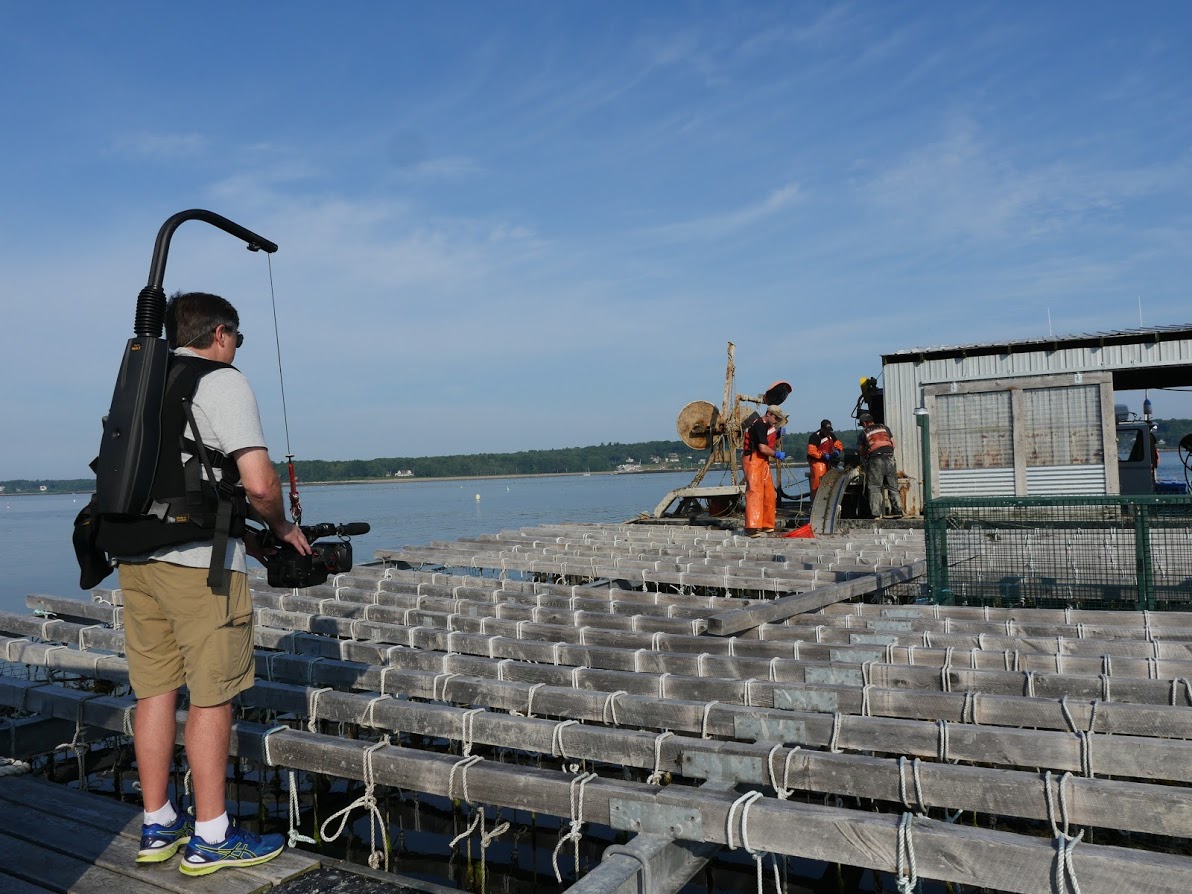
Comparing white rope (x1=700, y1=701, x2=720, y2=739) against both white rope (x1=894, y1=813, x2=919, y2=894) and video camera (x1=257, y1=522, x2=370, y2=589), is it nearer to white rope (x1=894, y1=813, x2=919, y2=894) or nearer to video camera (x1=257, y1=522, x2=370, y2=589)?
white rope (x1=894, y1=813, x2=919, y2=894)

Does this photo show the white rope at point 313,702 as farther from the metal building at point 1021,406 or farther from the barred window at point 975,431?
the barred window at point 975,431

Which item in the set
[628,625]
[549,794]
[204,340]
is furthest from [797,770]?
[628,625]

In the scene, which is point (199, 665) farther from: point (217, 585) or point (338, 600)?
point (338, 600)

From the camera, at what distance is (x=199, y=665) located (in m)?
2.99

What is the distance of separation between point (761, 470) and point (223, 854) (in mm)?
9916

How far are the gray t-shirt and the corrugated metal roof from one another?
572 inches

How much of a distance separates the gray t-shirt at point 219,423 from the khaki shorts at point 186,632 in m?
0.05

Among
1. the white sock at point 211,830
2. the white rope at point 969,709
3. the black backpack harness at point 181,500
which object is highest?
the black backpack harness at point 181,500

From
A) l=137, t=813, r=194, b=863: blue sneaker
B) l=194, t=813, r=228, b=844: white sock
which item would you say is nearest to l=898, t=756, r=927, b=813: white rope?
l=194, t=813, r=228, b=844: white sock

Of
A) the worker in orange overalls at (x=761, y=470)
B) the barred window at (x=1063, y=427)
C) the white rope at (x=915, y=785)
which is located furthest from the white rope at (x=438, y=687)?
the barred window at (x=1063, y=427)

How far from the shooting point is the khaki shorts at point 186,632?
2994 mm

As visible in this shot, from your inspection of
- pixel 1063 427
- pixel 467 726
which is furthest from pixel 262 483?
pixel 1063 427

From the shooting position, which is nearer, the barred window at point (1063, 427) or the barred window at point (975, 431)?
the barred window at point (1063, 427)

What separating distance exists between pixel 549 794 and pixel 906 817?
117 centimetres
